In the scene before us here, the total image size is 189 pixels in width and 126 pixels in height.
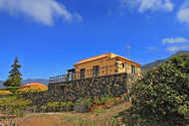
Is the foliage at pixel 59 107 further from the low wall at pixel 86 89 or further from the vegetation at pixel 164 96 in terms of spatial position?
the vegetation at pixel 164 96

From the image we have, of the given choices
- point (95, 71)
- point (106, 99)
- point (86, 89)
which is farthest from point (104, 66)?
point (106, 99)

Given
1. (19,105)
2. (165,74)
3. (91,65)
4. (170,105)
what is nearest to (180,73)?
(165,74)

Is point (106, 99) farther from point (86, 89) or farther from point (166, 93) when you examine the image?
point (166, 93)

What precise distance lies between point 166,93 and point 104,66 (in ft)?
36.6

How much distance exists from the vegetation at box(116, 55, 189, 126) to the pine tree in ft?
102

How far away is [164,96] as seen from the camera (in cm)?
657

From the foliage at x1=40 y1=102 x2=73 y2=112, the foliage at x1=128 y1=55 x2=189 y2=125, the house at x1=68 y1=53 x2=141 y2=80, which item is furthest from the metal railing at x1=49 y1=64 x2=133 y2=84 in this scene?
the foliage at x1=128 y1=55 x2=189 y2=125

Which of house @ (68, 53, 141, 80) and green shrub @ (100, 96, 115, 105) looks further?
house @ (68, 53, 141, 80)

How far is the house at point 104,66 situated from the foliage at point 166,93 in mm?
8040

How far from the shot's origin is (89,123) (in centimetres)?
773

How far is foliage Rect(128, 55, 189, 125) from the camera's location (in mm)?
6398

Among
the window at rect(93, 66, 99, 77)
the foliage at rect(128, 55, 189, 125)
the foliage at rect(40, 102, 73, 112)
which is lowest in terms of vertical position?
the foliage at rect(40, 102, 73, 112)

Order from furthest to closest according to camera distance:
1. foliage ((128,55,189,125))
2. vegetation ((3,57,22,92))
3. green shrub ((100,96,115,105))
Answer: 1. vegetation ((3,57,22,92))
2. green shrub ((100,96,115,105))
3. foliage ((128,55,189,125))

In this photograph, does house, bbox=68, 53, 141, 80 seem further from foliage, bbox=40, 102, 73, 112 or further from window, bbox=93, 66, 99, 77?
foliage, bbox=40, 102, 73, 112
